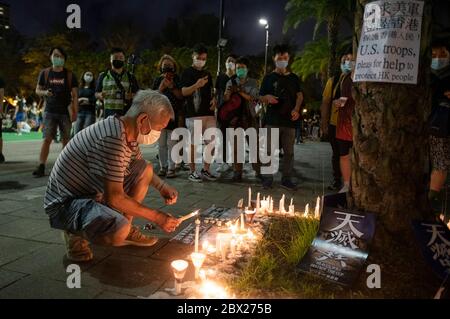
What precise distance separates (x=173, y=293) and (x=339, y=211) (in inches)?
59.9

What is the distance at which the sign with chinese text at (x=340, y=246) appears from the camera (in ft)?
A: 9.91

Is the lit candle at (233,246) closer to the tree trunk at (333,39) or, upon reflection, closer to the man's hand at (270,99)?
the man's hand at (270,99)

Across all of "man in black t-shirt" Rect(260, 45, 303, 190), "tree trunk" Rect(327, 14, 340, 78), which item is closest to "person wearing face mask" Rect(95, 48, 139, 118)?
"man in black t-shirt" Rect(260, 45, 303, 190)

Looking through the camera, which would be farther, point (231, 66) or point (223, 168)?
point (223, 168)

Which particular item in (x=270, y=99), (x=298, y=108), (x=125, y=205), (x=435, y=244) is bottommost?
(x=435, y=244)

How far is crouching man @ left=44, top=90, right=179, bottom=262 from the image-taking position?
10.2ft

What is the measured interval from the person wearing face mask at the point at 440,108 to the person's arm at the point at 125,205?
3.93 meters

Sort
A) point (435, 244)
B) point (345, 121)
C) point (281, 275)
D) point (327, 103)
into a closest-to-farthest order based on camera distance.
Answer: point (435, 244)
point (281, 275)
point (345, 121)
point (327, 103)

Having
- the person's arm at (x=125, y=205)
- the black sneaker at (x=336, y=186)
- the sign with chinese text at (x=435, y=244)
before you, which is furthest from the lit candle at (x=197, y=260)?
the black sneaker at (x=336, y=186)

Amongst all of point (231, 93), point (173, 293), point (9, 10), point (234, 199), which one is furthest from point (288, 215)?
point (9, 10)

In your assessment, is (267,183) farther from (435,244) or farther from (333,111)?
(435,244)

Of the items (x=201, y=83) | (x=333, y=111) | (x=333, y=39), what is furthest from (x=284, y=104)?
(x=333, y=39)

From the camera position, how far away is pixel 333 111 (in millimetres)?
6684

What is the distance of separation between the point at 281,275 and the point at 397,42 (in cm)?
202
